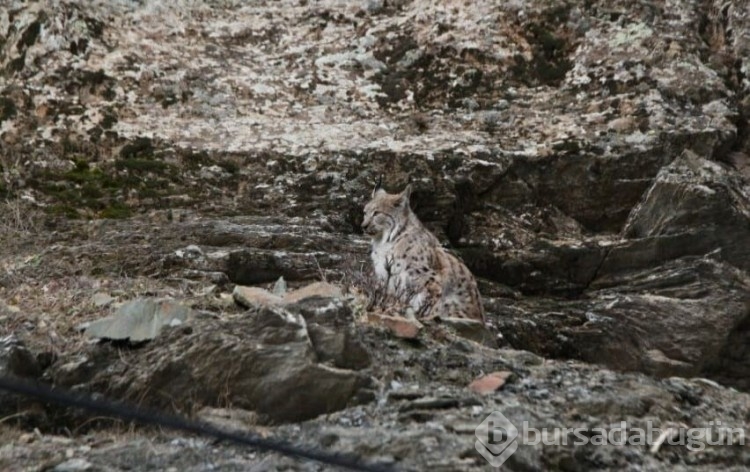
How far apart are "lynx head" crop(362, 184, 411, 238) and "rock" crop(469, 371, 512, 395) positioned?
4545 millimetres

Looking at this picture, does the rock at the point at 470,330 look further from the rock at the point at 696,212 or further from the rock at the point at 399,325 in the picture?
the rock at the point at 696,212

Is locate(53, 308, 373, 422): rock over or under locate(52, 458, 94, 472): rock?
over

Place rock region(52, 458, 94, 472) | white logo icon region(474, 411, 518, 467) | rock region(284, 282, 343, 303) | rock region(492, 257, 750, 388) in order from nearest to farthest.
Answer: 1. rock region(52, 458, 94, 472)
2. white logo icon region(474, 411, 518, 467)
3. rock region(284, 282, 343, 303)
4. rock region(492, 257, 750, 388)

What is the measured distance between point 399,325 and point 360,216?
586 cm

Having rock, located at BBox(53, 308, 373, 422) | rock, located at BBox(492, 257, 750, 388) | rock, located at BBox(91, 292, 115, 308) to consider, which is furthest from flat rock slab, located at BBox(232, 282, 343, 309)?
rock, located at BBox(492, 257, 750, 388)

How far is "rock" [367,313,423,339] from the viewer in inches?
257

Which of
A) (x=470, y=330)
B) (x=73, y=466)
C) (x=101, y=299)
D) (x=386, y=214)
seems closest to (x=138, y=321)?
(x=101, y=299)

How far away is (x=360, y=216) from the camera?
12406 mm

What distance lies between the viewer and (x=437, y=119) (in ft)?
46.7

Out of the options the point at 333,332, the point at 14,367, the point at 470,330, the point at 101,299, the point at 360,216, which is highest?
the point at 333,332

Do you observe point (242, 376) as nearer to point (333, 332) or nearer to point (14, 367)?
point (333, 332)

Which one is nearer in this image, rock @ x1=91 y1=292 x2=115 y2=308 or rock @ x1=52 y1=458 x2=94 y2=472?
rock @ x1=52 y1=458 x2=94 y2=472

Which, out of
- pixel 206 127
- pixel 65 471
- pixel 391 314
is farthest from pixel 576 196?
pixel 65 471

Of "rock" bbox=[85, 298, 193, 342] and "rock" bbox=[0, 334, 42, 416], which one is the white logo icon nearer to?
"rock" bbox=[85, 298, 193, 342]
